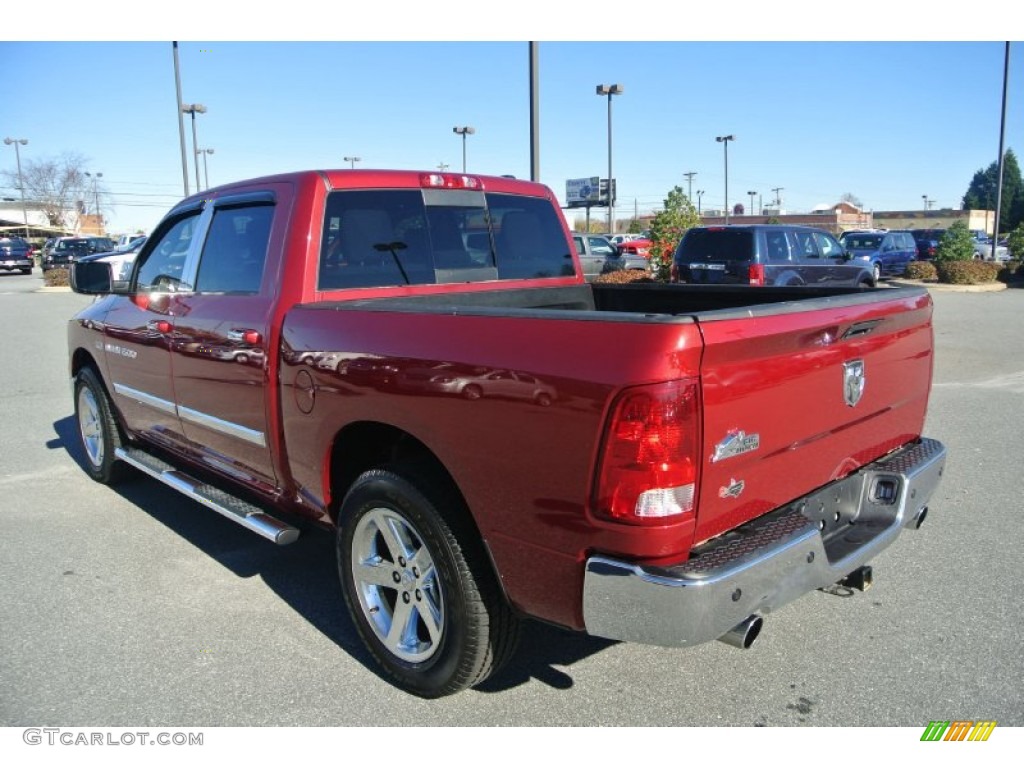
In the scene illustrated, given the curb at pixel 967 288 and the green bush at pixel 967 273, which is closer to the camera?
the curb at pixel 967 288

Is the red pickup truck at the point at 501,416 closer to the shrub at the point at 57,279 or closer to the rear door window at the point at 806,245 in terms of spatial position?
the rear door window at the point at 806,245

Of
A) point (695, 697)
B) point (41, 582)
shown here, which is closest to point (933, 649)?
point (695, 697)

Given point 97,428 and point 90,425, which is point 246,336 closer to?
point 97,428

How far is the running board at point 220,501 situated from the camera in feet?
11.8

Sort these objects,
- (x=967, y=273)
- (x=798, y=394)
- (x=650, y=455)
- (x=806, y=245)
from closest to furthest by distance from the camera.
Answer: (x=650, y=455) → (x=798, y=394) → (x=806, y=245) → (x=967, y=273)

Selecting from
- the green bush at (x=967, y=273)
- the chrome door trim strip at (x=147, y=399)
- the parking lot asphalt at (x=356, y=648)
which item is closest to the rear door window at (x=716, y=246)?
the parking lot asphalt at (x=356, y=648)

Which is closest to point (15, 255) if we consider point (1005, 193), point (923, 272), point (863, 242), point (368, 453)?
point (863, 242)

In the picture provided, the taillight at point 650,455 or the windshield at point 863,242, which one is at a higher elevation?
the windshield at point 863,242

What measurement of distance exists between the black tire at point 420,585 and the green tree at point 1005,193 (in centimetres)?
7848

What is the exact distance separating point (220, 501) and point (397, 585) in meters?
1.34

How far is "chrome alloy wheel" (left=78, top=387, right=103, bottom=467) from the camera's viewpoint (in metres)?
5.73

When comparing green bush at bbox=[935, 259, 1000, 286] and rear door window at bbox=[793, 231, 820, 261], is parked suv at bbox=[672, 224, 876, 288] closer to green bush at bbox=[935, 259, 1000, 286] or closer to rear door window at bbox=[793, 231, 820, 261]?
rear door window at bbox=[793, 231, 820, 261]

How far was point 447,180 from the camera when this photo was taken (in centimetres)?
427

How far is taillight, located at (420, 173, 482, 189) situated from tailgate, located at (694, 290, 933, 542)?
6.98ft
